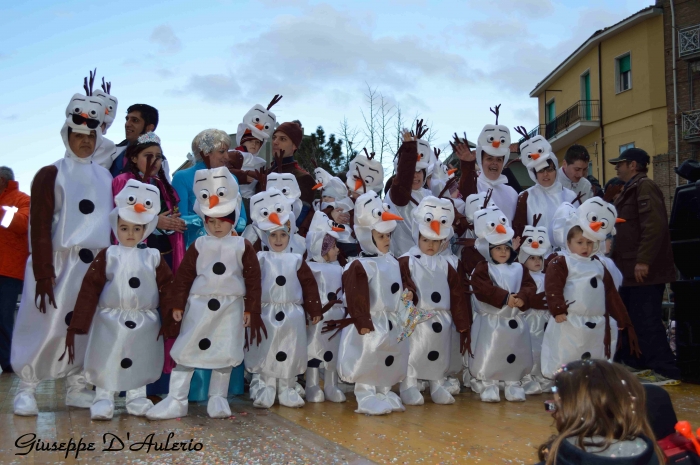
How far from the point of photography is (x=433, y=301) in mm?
5852

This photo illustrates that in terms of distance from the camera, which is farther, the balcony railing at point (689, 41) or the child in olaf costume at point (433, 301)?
the balcony railing at point (689, 41)

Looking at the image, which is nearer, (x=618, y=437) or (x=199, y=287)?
(x=618, y=437)

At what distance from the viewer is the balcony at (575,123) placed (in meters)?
24.2

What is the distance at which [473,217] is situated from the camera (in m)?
6.41

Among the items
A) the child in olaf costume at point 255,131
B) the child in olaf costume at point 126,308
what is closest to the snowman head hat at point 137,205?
the child in olaf costume at point 126,308

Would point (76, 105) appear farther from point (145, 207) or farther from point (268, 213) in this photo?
point (268, 213)

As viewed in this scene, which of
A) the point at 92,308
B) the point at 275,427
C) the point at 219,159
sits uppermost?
the point at 219,159

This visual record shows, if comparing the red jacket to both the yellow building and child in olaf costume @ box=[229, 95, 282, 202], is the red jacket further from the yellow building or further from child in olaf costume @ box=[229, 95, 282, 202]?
the yellow building

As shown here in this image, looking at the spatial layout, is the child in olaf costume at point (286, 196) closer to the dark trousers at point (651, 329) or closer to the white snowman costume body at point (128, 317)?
the white snowman costume body at point (128, 317)

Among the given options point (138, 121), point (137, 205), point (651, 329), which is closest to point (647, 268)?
point (651, 329)

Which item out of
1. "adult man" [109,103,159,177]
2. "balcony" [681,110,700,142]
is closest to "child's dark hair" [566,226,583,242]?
"adult man" [109,103,159,177]

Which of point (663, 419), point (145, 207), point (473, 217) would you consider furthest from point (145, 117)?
point (663, 419)

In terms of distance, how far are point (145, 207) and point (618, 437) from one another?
12.0 feet

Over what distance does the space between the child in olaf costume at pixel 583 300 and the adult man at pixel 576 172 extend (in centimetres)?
122
